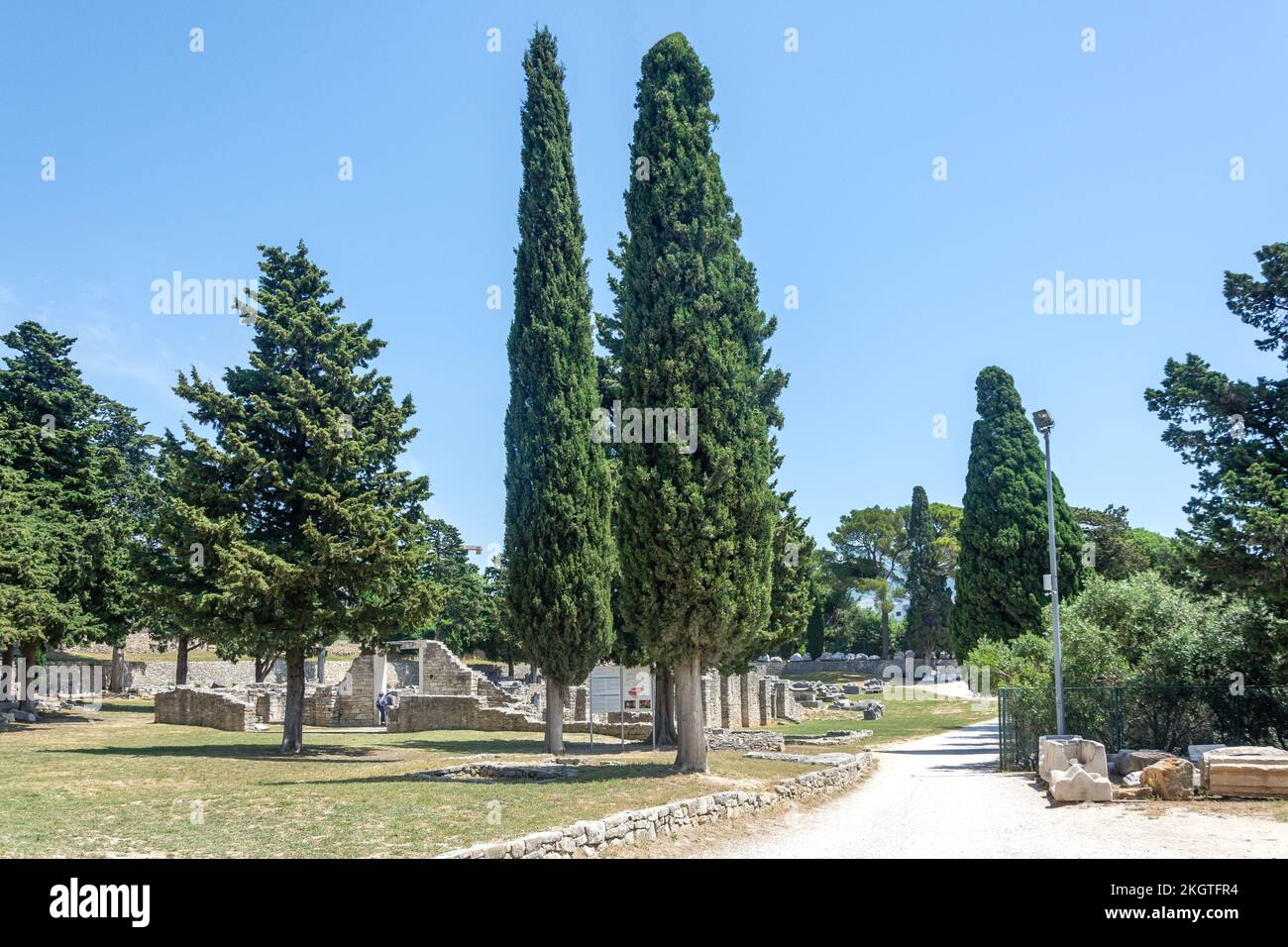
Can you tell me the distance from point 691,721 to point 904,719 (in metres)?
28.2

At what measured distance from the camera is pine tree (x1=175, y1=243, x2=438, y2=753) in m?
20.3

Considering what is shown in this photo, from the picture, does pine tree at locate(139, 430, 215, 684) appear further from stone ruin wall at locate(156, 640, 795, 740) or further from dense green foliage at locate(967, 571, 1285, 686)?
dense green foliage at locate(967, 571, 1285, 686)

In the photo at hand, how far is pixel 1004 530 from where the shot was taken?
34.3m

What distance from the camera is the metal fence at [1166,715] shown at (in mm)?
17453

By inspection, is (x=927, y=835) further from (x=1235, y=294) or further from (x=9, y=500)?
(x=9, y=500)

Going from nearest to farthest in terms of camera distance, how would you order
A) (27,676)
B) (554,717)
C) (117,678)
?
(554,717), (27,676), (117,678)

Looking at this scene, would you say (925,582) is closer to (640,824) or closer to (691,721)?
(691,721)

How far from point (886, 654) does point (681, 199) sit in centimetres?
6540

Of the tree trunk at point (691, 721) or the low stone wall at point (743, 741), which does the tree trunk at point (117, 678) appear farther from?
the tree trunk at point (691, 721)

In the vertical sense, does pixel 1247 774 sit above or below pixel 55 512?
below

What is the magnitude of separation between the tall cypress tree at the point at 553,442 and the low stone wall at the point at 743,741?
521 centimetres

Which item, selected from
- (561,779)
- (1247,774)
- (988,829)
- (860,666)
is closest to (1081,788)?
(1247,774)

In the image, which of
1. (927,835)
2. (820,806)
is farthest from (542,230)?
(927,835)

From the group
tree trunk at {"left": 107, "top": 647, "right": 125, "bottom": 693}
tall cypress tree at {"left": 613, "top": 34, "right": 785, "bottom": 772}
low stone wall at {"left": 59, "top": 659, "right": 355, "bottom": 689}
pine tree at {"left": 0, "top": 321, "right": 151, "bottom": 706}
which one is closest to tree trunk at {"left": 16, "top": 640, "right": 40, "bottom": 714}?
pine tree at {"left": 0, "top": 321, "right": 151, "bottom": 706}
